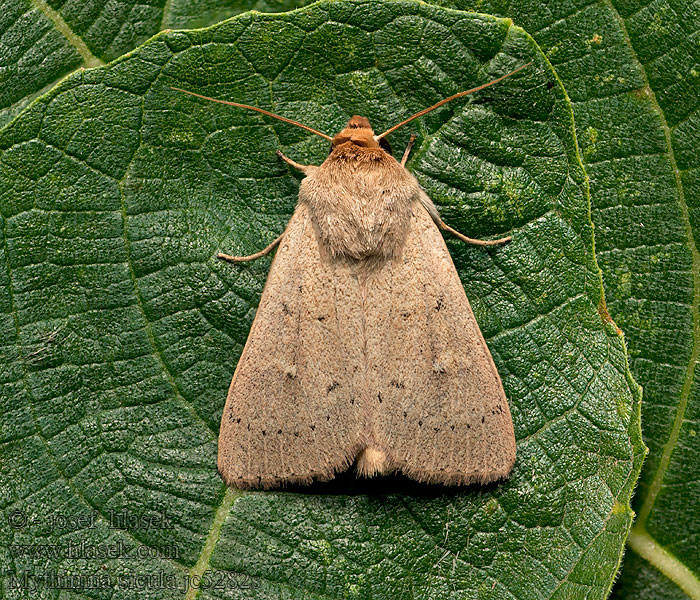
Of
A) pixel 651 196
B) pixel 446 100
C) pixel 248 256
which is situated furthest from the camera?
pixel 651 196

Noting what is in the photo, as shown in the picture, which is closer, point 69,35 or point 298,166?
point 298,166

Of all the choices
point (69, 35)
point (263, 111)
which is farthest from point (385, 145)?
point (69, 35)

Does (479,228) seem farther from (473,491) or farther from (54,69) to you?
(54,69)

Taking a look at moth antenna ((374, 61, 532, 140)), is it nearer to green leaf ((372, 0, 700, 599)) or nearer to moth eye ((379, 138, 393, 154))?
moth eye ((379, 138, 393, 154))

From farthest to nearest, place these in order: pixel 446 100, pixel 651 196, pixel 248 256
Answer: pixel 651 196, pixel 248 256, pixel 446 100

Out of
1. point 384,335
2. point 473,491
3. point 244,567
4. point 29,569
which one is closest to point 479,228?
point 384,335

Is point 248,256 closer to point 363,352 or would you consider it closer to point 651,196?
point 363,352
